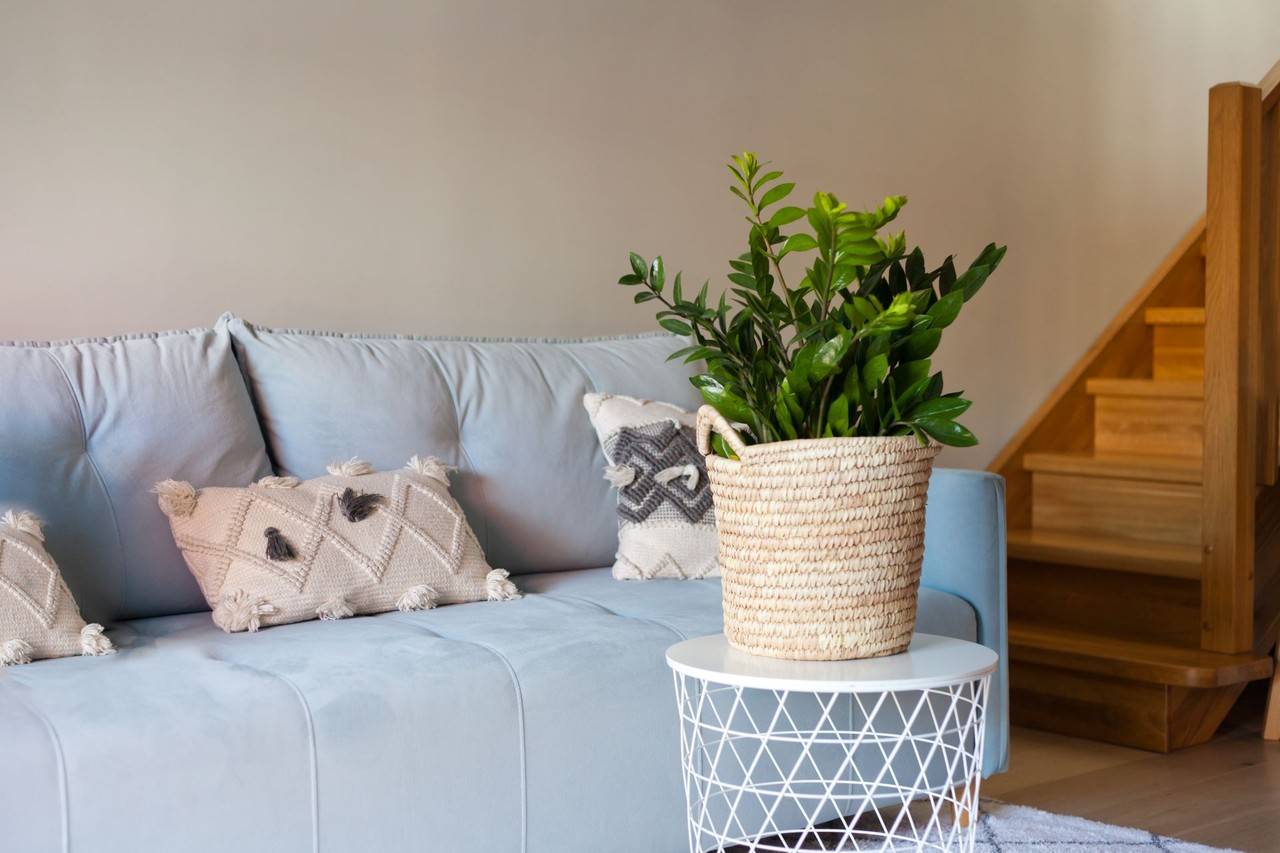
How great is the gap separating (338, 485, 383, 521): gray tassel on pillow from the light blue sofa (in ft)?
0.52

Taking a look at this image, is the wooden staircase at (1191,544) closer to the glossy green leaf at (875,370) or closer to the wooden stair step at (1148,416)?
the wooden stair step at (1148,416)

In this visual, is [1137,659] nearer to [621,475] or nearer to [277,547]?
[621,475]

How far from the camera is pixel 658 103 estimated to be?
10.1 ft

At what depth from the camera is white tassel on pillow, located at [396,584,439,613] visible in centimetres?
202

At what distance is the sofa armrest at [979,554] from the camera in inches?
87.6

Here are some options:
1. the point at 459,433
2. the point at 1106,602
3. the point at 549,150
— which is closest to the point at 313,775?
the point at 459,433

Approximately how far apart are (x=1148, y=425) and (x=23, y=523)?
2978 millimetres

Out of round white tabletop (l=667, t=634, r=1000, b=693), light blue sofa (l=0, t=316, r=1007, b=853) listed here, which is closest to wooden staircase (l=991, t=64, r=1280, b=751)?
light blue sofa (l=0, t=316, r=1007, b=853)

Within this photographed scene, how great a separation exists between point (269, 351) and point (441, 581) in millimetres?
526

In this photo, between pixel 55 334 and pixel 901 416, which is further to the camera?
pixel 55 334

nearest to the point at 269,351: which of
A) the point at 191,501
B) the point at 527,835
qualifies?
the point at 191,501

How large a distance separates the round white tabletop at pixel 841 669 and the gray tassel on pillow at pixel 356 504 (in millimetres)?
665

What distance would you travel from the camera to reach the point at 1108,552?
3.19 metres

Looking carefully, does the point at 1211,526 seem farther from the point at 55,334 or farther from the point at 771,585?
the point at 55,334
